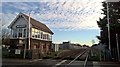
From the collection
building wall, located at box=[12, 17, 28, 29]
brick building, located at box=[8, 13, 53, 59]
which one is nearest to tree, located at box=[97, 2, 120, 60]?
brick building, located at box=[8, 13, 53, 59]

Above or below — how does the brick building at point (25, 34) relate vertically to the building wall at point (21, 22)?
below

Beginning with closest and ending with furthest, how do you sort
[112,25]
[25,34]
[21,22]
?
[112,25], [25,34], [21,22]


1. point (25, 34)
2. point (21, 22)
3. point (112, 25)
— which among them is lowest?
point (25, 34)

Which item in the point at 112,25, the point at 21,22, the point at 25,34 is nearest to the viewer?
the point at 112,25

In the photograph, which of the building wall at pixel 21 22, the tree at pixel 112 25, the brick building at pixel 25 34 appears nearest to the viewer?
the tree at pixel 112 25

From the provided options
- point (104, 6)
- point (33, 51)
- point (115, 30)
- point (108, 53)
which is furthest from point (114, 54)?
point (33, 51)

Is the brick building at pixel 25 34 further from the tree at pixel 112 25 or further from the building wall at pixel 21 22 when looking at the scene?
the tree at pixel 112 25

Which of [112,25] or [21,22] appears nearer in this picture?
[112,25]

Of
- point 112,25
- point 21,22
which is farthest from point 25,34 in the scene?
point 112,25

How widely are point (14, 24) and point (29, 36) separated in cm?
396

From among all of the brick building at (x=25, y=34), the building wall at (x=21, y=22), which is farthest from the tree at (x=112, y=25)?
the building wall at (x=21, y=22)

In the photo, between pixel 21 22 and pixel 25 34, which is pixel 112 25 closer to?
pixel 25 34

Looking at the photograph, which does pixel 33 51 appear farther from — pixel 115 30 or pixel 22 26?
pixel 115 30

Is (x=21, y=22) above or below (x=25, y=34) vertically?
above
